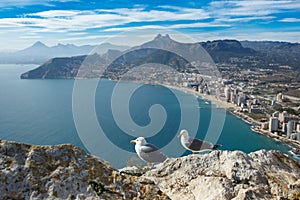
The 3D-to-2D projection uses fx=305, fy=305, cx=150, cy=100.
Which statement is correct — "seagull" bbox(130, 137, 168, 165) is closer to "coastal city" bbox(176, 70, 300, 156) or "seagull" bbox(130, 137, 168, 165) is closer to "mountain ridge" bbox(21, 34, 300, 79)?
"coastal city" bbox(176, 70, 300, 156)

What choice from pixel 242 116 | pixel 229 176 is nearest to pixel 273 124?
pixel 242 116

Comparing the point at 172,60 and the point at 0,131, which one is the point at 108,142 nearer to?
the point at 0,131

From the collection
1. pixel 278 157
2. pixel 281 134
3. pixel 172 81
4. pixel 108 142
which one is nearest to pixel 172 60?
pixel 172 81

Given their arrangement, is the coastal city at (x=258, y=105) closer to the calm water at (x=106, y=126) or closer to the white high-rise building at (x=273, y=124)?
→ the white high-rise building at (x=273, y=124)

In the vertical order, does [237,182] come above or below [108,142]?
above

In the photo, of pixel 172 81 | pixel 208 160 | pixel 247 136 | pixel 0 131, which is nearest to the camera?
pixel 208 160

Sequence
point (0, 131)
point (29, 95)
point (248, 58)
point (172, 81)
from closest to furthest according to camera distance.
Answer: point (0, 131)
point (29, 95)
point (172, 81)
point (248, 58)

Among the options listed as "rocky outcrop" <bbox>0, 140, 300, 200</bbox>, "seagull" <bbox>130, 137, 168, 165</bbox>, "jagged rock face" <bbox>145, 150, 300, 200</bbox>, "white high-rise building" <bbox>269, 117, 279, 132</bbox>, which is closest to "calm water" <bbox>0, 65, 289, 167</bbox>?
"white high-rise building" <bbox>269, 117, 279, 132</bbox>
